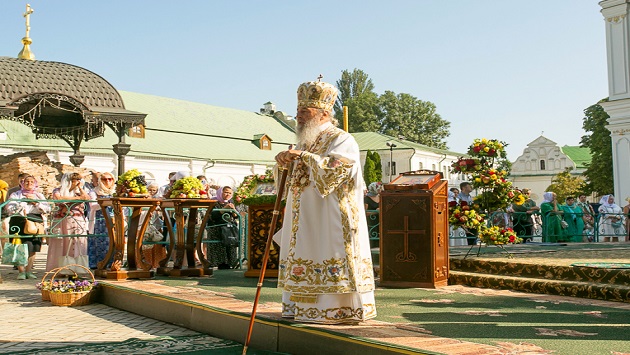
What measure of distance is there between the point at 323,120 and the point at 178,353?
2279 millimetres

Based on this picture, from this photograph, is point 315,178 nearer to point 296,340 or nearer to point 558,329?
point 296,340

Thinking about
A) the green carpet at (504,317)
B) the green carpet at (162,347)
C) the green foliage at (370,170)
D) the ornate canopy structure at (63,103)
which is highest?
the green foliage at (370,170)

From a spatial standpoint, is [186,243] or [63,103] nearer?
[186,243]

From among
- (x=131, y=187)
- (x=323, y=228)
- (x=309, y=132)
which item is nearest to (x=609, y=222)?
(x=131, y=187)

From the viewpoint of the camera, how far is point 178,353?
5.29m

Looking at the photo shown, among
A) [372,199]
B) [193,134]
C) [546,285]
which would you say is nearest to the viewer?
[546,285]

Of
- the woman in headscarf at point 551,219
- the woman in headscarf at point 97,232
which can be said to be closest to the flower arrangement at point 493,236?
the woman in headscarf at point 97,232

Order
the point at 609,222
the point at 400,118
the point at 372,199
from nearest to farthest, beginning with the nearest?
the point at 372,199, the point at 609,222, the point at 400,118

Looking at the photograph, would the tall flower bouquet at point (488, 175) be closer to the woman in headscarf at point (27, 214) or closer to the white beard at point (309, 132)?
the white beard at point (309, 132)

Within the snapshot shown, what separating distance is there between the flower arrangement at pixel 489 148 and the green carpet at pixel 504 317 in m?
2.53

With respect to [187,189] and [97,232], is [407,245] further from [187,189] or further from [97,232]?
[97,232]

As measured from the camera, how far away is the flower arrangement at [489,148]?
387 inches

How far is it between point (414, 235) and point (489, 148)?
2469 mm

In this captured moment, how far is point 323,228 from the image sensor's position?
18.2 ft
